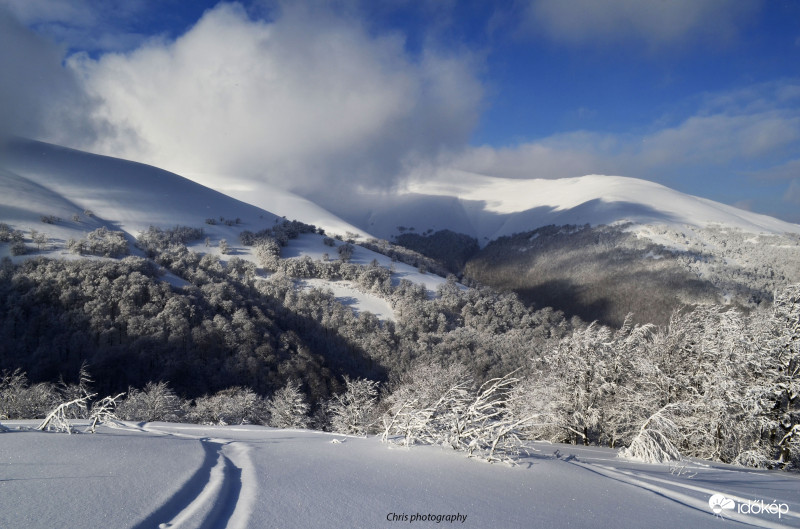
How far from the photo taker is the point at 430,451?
17.4 feet

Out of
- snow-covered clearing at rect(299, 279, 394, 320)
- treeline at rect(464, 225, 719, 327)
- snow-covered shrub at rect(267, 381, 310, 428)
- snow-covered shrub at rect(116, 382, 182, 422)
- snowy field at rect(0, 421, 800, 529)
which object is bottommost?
snow-covered shrub at rect(267, 381, 310, 428)

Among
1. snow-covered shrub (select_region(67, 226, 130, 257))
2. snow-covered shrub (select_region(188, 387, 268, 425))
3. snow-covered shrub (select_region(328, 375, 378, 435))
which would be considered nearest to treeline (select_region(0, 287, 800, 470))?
snow-covered shrub (select_region(188, 387, 268, 425))

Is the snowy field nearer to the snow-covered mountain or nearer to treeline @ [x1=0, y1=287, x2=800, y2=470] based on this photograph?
treeline @ [x1=0, y1=287, x2=800, y2=470]

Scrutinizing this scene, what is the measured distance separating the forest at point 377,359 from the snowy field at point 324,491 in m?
0.89

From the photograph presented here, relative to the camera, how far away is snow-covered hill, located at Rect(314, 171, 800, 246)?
112 m

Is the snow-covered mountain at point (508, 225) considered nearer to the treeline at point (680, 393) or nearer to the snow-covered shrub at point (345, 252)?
the snow-covered shrub at point (345, 252)

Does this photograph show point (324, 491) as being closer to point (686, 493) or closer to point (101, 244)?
point (686, 493)

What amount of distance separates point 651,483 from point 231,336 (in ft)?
104

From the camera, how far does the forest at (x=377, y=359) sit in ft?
32.5

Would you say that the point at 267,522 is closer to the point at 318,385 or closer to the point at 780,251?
the point at 318,385

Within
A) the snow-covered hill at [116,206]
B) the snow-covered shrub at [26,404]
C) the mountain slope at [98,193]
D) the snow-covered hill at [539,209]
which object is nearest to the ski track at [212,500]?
the snow-covered shrub at [26,404]

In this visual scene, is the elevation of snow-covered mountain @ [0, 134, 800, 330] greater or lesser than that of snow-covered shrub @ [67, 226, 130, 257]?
greater

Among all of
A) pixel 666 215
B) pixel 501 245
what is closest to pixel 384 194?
pixel 501 245

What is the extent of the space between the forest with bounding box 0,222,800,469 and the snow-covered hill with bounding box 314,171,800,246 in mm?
79470
